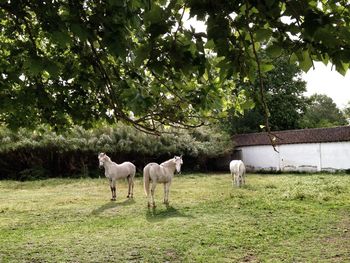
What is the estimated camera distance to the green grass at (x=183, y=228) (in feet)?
23.2

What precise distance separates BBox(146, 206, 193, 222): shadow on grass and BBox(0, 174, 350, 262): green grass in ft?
0.09

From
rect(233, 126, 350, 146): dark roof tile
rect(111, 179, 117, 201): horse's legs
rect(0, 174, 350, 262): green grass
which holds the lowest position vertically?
rect(0, 174, 350, 262): green grass

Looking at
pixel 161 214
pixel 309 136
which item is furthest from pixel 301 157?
pixel 161 214

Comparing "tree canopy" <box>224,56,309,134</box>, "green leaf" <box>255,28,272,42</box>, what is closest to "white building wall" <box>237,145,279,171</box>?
"tree canopy" <box>224,56,309,134</box>

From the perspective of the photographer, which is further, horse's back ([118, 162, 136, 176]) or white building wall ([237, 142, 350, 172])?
white building wall ([237, 142, 350, 172])

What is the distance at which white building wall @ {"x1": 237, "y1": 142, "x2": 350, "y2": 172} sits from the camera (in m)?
23.7

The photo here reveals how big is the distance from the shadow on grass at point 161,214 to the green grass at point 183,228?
3 centimetres

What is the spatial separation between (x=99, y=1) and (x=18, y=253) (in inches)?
234

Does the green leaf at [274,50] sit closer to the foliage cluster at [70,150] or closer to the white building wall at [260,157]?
the foliage cluster at [70,150]

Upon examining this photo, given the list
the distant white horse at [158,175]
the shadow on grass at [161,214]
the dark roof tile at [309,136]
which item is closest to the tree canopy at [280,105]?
the dark roof tile at [309,136]

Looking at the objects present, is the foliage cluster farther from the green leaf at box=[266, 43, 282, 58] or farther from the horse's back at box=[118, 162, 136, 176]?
the green leaf at box=[266, 43, 282, 58]

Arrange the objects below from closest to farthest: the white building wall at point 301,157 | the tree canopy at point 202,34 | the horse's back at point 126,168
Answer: the tree canopy at point 202,34 < the horse's back at point 126,168 < the white building wall at point 301,157

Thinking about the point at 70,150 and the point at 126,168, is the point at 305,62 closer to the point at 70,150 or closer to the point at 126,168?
the point at 126,168

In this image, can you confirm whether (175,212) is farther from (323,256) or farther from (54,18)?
(54,18)
